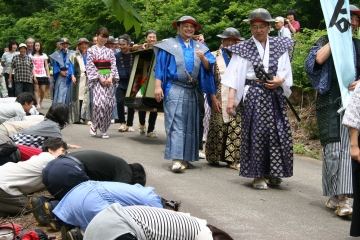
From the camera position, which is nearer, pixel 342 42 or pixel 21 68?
pixel 342 42

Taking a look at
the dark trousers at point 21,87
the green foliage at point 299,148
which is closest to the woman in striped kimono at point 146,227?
the green foliage at point 299,148

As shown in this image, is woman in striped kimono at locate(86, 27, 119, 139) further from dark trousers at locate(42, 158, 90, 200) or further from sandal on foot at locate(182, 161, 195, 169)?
dark trousers at locate(42, 158, 90, 200)

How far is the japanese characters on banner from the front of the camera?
22.5 feet

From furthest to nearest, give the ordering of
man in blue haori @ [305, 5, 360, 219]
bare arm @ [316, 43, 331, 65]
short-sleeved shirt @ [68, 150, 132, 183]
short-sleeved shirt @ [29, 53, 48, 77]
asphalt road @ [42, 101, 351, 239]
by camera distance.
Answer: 1. short-sleeved shirt @ [29, 53, 48, 77]
2. bare arm @ [316, 43, 331, 65]
3. man in blue haori @ [305, 5, 360, 219]
4. short-sleeved shirt @ [68, 150, 132, 183]
5. asphalt road @ [42, 101, 351, 239]

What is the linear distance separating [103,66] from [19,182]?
20.6ft

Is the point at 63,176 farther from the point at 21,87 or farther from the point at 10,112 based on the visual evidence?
the point at 21,87

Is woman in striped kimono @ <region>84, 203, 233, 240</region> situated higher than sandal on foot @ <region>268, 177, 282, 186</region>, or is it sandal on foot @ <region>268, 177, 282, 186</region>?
woman in striped kimono @ <region>84, 203, 233, 240</region>

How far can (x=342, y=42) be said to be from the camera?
690 centimetres

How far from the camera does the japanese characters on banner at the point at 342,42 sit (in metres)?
6.87

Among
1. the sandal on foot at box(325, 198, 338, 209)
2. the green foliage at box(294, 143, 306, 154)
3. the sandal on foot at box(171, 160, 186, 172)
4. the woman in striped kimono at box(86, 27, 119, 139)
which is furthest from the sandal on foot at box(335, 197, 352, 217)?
the woman in striped kimono at box(86, 27, 119, 139)

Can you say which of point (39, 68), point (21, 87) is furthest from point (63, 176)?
point (39, 68)

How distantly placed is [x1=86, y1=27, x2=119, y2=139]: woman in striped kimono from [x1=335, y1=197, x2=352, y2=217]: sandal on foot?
22.1ft

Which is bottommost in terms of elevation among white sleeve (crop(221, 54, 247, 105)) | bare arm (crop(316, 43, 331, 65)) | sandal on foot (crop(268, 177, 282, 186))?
sandal on foot (crop(268, 177, 282, 186))

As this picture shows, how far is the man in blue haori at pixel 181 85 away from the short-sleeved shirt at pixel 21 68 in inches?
356
